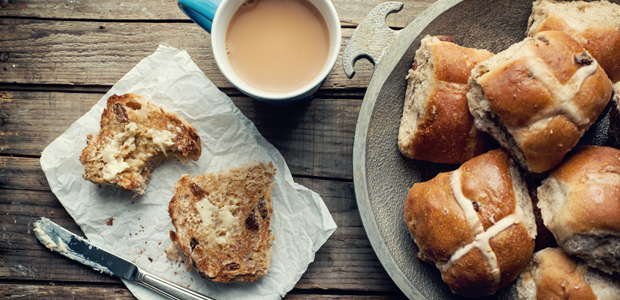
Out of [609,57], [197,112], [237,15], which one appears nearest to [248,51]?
[237,15]

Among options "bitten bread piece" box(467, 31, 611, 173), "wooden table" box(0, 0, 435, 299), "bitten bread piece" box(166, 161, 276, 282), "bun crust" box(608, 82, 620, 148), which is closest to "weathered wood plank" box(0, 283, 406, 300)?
"wooden table" box(0, 0, 435, 299)

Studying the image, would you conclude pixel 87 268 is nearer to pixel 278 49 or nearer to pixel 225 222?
pixel 225 222

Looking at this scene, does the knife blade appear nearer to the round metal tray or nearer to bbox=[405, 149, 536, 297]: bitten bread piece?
the round metal tray

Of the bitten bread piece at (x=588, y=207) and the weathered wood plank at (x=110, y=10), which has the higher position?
the weathered wood plank at (x=110, y=10)

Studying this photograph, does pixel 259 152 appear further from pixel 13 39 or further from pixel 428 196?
Answer: pixel 13 39

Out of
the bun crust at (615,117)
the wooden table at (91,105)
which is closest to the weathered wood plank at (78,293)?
the wooden table at (91,105)

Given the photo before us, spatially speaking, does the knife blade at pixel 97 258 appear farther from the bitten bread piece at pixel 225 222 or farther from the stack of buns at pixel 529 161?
the stack of buns at pixel 529 161

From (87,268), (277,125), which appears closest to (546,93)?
(277,125)
